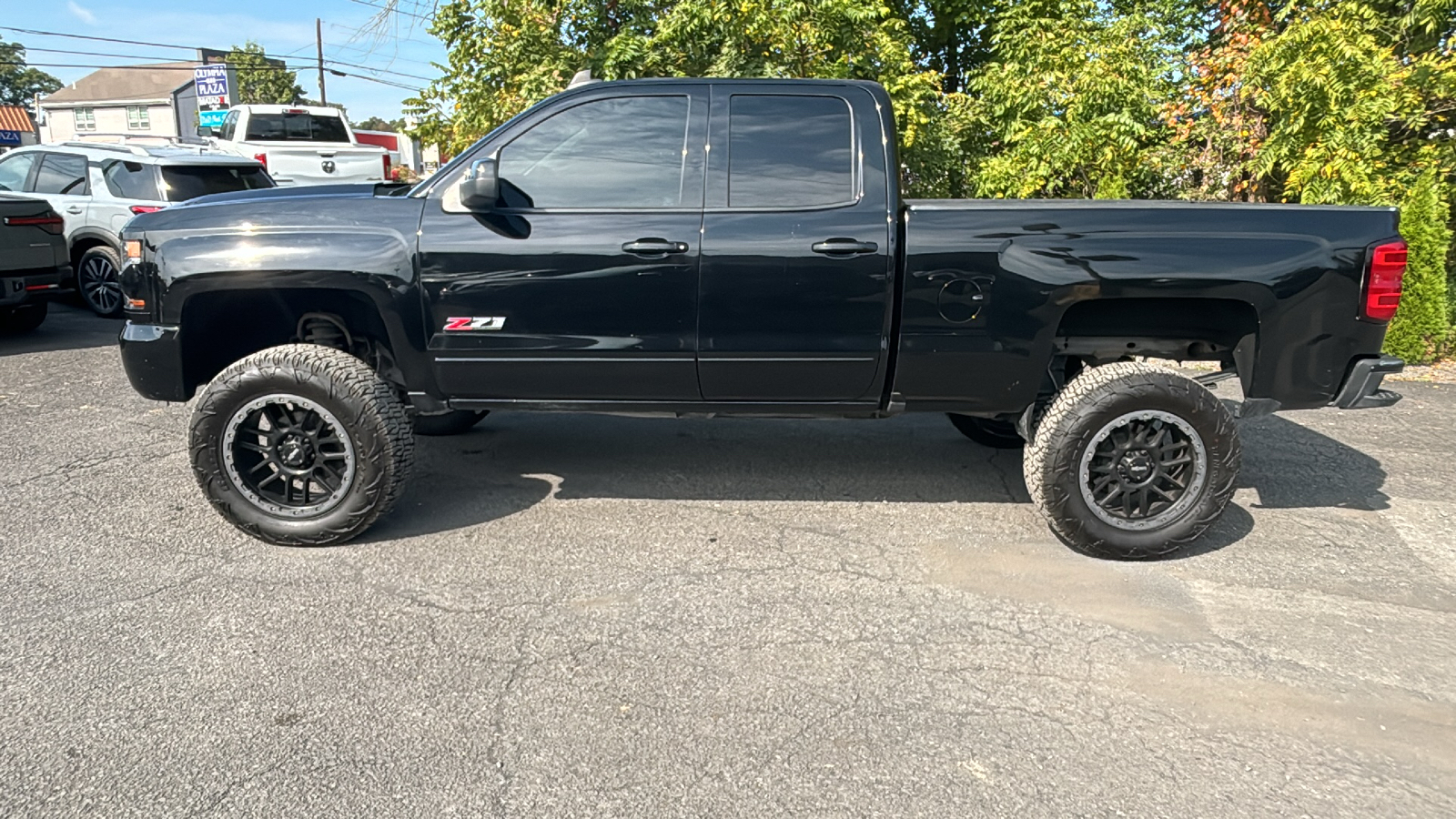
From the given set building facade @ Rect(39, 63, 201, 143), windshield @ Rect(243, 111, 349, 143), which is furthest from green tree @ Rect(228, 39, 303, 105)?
windshield @ Rect(243, 111, 349, 143)

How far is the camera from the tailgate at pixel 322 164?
13719 mm

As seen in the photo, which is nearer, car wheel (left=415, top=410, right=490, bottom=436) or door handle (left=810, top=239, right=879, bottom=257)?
door handle (left=810, top=239, right=879, bottom=257)

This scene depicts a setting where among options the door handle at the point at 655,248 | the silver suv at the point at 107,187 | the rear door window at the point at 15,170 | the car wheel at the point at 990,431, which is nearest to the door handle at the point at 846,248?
the door handle at the point at 655,248

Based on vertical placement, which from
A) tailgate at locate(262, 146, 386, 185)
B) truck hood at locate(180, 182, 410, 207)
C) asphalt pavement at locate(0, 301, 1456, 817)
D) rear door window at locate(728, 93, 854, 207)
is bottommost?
asphalt pavement at locate(0, 301, 1456, 817)

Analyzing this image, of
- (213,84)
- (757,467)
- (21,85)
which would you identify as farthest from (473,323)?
(21,85)

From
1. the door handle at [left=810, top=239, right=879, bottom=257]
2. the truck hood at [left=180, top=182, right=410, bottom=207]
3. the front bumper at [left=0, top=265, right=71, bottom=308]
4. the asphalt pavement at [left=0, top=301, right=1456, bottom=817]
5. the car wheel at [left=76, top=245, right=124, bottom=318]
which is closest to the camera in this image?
the asphalt pavement at [left=0, top=301, right=1456, bottom=817]

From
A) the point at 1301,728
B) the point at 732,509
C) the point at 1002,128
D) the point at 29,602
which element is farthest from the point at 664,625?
the point at 1002,128

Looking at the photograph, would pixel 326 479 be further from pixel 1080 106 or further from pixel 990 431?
pixel 1080 106

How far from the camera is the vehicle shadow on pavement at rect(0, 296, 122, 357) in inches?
329

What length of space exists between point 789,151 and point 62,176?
953cm

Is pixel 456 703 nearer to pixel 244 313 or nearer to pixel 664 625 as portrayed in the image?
pixel 664 625

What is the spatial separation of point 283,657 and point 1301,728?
3.23m

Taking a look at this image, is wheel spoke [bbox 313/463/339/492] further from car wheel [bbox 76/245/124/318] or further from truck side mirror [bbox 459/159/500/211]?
car wheel [bbox 76/245/124/318]

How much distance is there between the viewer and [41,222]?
317 inches
